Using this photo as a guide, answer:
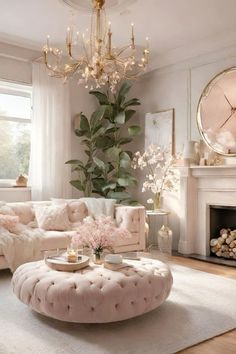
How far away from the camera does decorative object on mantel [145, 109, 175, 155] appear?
5.92 meters

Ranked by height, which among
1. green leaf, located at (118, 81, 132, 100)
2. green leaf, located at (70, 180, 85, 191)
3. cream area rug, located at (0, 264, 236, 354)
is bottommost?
cream area rug, located at (0, 264, 236, 354)

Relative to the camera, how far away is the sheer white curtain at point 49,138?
5.65 meters

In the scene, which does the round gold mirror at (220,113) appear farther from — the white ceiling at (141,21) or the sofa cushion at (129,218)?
the sofa cushion at (129,218)

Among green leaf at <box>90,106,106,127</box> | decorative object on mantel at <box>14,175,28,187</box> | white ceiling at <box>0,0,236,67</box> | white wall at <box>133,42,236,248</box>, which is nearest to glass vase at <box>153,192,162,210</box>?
white wall at <box>133,42,236,248</box>

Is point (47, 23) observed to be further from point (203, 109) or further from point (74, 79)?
point (203, 109)

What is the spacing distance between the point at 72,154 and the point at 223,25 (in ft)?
9.28

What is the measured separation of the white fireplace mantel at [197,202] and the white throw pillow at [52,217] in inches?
65.5

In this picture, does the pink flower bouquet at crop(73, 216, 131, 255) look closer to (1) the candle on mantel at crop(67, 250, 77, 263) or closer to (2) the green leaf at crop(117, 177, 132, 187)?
(1) the candle on mantel at crop(67, 250, 77, 263)

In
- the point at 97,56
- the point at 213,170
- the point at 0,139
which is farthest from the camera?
the point at 0,139

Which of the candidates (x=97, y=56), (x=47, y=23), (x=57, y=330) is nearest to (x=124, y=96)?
(x=47, y=23)

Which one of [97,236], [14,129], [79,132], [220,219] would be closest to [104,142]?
[79,132]

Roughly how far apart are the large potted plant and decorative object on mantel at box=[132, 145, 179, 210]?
269mm

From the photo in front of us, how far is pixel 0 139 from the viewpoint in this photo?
18.2 ft

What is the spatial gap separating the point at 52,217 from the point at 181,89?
268cm
